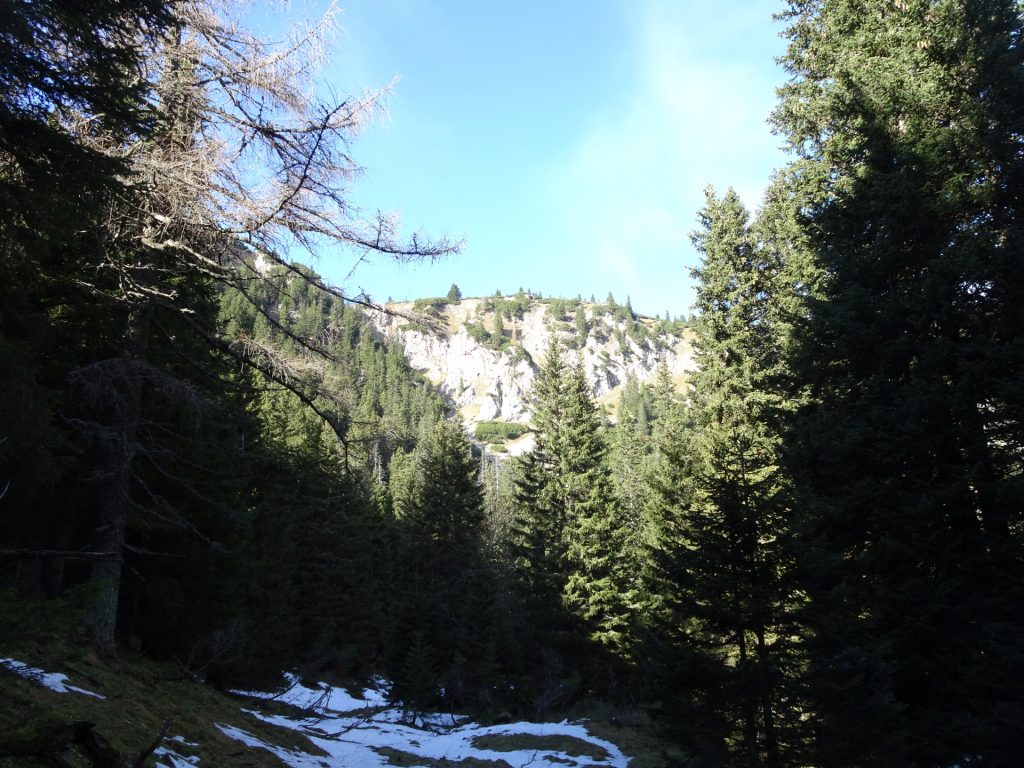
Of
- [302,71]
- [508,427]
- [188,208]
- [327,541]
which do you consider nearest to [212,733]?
[188,208]

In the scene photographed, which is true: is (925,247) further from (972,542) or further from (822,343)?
(972,542)

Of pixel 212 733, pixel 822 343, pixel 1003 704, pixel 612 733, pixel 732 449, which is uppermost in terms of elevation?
pixel 822 343

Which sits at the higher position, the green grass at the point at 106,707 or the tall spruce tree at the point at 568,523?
the tall spruce tree at the point at 568,523

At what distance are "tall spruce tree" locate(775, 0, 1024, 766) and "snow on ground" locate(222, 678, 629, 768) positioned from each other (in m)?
6.60

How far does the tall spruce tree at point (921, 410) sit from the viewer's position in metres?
7.12

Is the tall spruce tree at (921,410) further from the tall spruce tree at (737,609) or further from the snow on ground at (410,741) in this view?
the snow on ground at (410,741)

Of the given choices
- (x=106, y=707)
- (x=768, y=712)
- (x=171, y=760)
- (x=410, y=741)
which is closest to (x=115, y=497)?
(x=106, y=707)

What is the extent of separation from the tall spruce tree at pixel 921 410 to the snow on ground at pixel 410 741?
260 inches

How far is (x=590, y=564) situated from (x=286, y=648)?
12493 mm

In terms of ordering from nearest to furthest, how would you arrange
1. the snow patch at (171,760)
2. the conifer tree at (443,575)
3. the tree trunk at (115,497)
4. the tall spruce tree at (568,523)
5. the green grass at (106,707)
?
the green grass at (106,707) < the snow patch at (171,760) < the tree trunk at (115,497) < the conifer tree at (443,575) < the tall spruce tree at (568,523)

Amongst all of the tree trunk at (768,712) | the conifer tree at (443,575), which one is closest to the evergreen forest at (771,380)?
the tree trunk at (768,712)

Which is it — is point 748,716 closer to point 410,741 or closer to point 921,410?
point 921,410

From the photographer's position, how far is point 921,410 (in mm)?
8445

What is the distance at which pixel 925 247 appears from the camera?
979 cm
